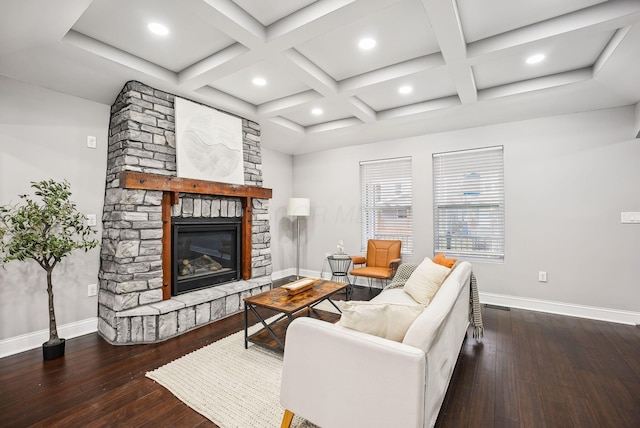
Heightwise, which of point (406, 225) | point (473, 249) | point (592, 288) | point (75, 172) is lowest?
point (592, 288)

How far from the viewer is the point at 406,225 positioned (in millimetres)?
4828

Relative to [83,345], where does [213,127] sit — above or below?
above

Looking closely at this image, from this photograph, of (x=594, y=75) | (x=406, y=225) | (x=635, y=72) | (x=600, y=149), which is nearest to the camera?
(x=635, y=72)

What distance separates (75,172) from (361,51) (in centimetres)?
323

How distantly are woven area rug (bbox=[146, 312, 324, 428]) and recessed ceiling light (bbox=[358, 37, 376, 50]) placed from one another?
2.97 m

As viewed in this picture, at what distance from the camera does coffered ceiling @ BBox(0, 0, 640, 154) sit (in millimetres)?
2125

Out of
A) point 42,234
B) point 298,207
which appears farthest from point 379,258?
point 42,234

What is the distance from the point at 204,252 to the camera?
3.89 m

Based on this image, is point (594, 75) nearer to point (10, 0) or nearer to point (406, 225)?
point (406, 225)

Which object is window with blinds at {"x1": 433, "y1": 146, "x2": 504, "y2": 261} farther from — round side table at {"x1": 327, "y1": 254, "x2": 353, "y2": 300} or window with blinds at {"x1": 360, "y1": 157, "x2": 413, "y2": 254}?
round side table at {"x1": 327, "y1": 254, "x2": 353, "y2": 300}

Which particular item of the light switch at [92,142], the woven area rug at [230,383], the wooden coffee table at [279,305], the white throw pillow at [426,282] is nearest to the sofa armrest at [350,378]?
the woven area rug at [230,383]

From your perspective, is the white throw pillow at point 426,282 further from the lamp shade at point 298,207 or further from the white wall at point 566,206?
the lamp shade at point 298,207

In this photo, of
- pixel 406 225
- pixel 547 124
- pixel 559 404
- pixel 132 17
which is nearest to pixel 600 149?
pixel 547 124

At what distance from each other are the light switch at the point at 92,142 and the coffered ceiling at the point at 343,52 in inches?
18.0
